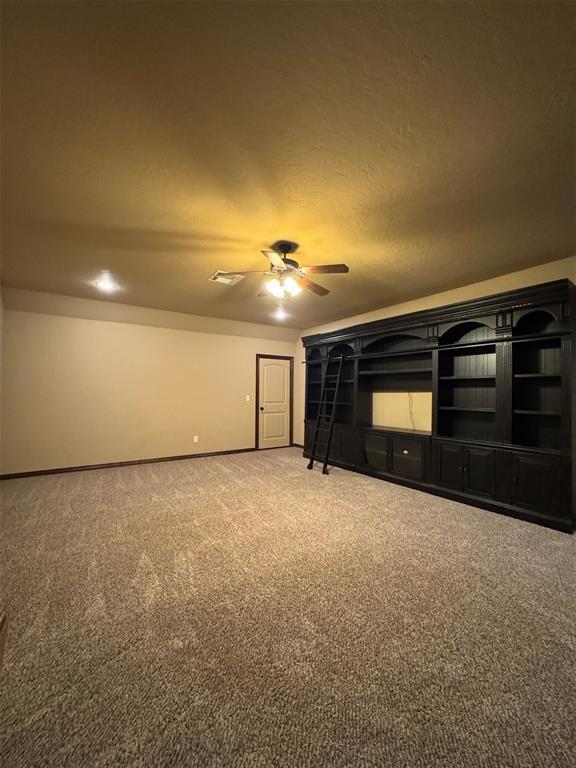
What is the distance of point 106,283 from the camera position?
4.00 m

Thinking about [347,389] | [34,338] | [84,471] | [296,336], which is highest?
[296,336]

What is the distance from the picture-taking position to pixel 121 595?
6.28ft

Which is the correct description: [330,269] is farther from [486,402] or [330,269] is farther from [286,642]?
[486,402]

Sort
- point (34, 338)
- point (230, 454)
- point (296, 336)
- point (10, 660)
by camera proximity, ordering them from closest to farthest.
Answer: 1. point (10, 660)
2. point (34, 338)
3. point (230, 454)
4. point (296, 336)

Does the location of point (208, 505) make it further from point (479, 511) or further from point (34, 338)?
point (34, 338)

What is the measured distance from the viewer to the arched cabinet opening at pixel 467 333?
376 cm

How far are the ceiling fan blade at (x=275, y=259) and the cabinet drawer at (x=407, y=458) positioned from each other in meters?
2.95

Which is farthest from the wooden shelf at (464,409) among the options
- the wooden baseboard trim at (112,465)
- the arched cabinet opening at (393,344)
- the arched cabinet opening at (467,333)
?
the wooden baseboard trim at (112,465)

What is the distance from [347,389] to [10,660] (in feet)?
16.4

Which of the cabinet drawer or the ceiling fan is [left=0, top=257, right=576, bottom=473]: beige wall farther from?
the ceiling fan

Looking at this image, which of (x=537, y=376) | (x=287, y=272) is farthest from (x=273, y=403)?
Result: (x=537, y=376)

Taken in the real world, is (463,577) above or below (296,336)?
below

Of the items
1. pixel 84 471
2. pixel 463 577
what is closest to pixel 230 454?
pixel 84 471

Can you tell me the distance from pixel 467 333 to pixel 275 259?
9.37 ft
